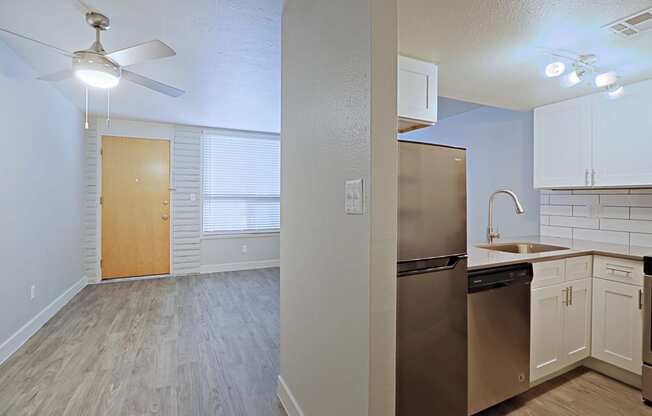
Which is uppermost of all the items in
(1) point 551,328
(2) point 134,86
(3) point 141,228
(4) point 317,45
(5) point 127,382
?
(2) point 134,86

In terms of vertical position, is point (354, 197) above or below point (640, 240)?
above

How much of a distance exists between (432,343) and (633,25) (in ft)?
6.55

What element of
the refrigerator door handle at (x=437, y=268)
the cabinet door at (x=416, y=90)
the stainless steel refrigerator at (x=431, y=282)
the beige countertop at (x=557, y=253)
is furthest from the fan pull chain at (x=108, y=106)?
the beige countertop at (x=557, y=253)

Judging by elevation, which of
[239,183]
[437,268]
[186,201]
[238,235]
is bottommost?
[238,235]

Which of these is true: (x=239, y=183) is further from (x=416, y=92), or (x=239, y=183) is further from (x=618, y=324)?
(x=618, y=324)

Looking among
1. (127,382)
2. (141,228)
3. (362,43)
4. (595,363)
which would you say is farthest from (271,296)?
(362,43)

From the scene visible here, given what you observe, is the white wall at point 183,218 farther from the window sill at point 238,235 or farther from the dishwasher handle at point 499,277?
the dishwasher handle at point 499,277

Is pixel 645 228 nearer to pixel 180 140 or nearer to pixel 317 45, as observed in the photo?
pixel 317 45

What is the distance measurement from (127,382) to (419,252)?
2175 millimetres

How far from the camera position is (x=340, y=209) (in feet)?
4.23

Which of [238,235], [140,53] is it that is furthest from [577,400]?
[238,235]

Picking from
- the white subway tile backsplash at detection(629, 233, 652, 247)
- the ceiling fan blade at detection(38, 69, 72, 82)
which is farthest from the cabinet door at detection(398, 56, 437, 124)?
the ceiling fan blade at detection(38, 69, 72, 82)

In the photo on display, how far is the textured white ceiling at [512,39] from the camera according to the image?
158 cm

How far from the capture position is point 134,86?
3350mm
